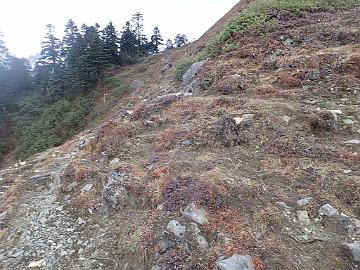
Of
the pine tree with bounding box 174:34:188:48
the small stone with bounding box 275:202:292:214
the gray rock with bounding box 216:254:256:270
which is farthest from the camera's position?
the pine tree with bounding box 174:34:188:48

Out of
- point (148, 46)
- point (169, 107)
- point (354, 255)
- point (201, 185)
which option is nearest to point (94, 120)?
point (169, 107)

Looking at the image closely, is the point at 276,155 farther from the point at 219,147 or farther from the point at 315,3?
the point at 315,3

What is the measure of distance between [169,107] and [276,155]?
20.8 feet

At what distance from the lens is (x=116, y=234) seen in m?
8.54

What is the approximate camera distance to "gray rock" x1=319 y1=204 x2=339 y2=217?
25.2 ft

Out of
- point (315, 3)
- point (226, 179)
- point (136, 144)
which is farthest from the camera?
point (315, 3)

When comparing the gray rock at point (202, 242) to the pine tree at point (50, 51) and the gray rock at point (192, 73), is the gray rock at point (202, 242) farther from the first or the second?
the pine tree at point (50, 51)

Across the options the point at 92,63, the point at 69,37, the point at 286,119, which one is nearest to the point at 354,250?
the point at 286,119

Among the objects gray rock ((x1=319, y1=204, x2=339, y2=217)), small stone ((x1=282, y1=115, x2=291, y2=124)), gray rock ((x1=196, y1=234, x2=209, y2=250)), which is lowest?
gray rock ((x1=319, y1=204, x2=339, y2=217))

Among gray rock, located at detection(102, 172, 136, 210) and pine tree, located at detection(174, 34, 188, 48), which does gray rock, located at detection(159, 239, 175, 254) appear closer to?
gray rock, located at detection(102, 172, 136, 210)

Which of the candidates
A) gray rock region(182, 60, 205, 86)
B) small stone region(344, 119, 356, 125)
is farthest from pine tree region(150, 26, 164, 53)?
small stone region(344, 119, 356, 125)

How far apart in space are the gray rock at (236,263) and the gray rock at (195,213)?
113cm

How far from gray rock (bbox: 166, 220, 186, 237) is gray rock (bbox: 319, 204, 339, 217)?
316 centimetres

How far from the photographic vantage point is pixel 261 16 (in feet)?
76.3
